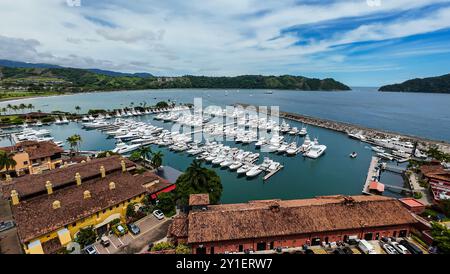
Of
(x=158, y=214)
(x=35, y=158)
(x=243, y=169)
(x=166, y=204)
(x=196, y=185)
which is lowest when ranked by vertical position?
(x=243, y=169)

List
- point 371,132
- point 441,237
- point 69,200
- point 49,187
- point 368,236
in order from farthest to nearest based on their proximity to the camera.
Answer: point 371,132 → point 49,187 → point 69,200 → point 368,236 → point 441,237

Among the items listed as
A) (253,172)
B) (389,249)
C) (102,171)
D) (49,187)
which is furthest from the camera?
(253,172)

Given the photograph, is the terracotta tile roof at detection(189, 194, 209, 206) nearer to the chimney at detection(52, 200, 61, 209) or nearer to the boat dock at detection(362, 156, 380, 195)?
the chimney at detection(52, 200, 61, 209)

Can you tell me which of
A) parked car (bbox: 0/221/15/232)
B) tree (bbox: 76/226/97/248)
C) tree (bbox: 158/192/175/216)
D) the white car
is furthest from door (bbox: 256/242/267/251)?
parked car (bbox: 0/221/15/232)

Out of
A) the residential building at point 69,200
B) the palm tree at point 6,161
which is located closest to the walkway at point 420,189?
the residential building at point 69,200

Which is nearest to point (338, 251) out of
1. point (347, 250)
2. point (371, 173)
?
point (347, 250)

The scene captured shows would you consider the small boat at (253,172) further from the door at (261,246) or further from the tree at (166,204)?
the door at (261,246)

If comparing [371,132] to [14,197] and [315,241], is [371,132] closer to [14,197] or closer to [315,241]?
[315,241]
